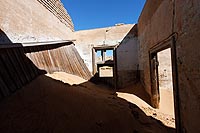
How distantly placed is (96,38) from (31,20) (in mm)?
5065

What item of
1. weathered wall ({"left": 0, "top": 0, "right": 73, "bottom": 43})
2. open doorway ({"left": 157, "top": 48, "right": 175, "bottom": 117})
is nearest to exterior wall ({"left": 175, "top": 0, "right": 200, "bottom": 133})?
open doorway ({"left": 157, "top": 48, "right": 175, "bottom": 117})

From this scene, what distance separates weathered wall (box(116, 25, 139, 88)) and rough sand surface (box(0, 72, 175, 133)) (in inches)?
195

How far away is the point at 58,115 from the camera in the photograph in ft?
11.1

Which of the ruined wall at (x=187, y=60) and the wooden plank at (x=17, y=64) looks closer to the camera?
the ruined wall at (x=187, y=60)

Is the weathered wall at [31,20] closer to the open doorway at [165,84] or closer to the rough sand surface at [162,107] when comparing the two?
the rough sand surface at [162,107]

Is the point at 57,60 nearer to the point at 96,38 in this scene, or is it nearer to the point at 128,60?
the point at 96,38

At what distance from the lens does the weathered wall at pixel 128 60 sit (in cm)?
969

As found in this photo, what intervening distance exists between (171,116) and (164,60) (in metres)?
2.42

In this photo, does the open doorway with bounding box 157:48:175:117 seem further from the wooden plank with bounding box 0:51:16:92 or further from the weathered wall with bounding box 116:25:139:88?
the wooden plank with bounding box 0:51:16:92

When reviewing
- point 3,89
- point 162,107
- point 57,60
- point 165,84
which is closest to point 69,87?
point 57,60

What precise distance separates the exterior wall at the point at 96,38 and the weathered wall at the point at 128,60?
15.7 inches

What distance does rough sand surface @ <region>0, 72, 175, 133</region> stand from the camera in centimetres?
296

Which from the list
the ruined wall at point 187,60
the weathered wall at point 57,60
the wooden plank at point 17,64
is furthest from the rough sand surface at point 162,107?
the wooden plank at point 17,64

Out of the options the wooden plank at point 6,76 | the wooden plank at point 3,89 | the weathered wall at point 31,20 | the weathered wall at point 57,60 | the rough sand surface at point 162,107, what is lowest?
the rough sand surface at point 162,107
